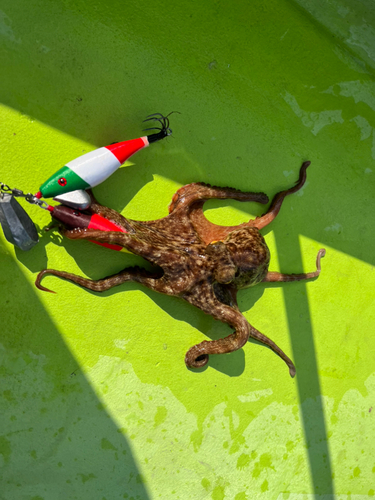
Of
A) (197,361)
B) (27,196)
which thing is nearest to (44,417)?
(197,361)

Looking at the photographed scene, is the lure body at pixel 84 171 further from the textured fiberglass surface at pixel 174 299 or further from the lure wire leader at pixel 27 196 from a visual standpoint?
the textured fiberglass surface at pixel 174 299

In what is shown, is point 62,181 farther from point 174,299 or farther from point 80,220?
point 174,299

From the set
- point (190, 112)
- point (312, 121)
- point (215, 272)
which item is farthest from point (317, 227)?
point (190, 112)

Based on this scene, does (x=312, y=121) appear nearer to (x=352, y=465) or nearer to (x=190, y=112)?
(x=190, y=112)

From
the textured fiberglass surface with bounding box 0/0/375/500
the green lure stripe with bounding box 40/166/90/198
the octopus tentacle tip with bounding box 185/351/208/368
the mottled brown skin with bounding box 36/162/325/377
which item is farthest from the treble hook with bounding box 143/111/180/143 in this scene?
the octopus tentacle tip with bounding box 185/351/208/368

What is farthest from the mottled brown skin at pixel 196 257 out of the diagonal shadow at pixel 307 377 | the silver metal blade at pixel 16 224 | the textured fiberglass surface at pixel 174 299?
the diagonal shadow at pixel 307 377

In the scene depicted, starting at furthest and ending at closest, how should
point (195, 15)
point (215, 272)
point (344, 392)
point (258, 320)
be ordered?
point (344, 392) < point (258, 320) < point (195, 15) < point (215, 272)
